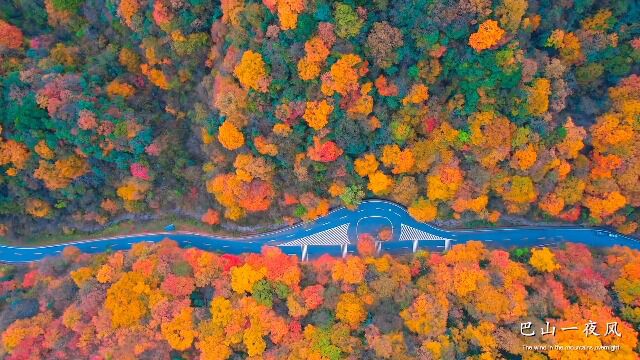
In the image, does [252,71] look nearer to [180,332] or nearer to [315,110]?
[315,110]

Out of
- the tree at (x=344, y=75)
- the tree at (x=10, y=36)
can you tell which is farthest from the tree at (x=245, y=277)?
the tree at (x=10, y=36)

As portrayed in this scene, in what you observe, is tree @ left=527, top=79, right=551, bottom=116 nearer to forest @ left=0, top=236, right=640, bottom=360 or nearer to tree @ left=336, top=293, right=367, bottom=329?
forest @ left=0, top=236, right=640, bottom=360

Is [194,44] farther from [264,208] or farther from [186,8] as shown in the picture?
[264,208]

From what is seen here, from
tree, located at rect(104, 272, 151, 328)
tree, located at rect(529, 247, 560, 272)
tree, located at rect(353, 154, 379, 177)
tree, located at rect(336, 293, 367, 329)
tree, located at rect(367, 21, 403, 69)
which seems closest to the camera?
tree, located at rect(367, 21, 403, 69)

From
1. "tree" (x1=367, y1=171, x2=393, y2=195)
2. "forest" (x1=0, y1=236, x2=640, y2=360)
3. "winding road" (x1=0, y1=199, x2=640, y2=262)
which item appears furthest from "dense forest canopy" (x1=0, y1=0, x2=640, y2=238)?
"forest" (x1=0, y1=236, x2=640, y2=360)

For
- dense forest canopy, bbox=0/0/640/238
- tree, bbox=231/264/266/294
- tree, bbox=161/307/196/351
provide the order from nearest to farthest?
dense forest canopy, bbox=0/0/640/238 → tree, bbox=161/307/196/351 → tree, bbox=231/264/266/294

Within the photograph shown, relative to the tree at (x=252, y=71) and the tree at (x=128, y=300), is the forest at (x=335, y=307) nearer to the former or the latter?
the tree at (x=128, y=300)
